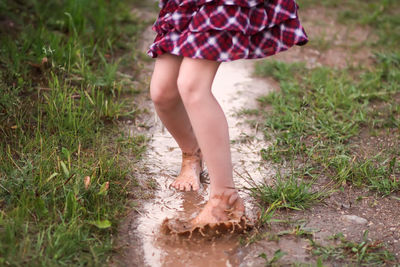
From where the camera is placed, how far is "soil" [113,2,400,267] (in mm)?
1942

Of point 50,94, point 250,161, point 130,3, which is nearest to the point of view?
point 250,161

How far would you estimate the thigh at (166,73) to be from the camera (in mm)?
2090

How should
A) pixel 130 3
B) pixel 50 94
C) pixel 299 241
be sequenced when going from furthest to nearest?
pixel 130 3
pixel 50 94
pixel 299 241

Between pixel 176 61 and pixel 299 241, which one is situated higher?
pixel 176 61

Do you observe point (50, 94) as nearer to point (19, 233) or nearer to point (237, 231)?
point (19, 233)

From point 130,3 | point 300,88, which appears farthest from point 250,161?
point 130,3

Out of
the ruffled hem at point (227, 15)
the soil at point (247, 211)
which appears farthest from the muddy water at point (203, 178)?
the ruffled hem at point (227, 15)

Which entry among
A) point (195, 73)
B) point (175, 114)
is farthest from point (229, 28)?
point (175, 114)

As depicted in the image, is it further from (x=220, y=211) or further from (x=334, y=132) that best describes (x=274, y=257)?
(x=334, y=132)

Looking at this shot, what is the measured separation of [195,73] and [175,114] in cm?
42

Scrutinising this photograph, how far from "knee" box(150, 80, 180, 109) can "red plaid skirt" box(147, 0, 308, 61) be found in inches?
6.7

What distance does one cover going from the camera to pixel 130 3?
4598 mm

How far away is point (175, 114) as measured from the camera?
2.29m

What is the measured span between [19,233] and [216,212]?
29.2 inches
